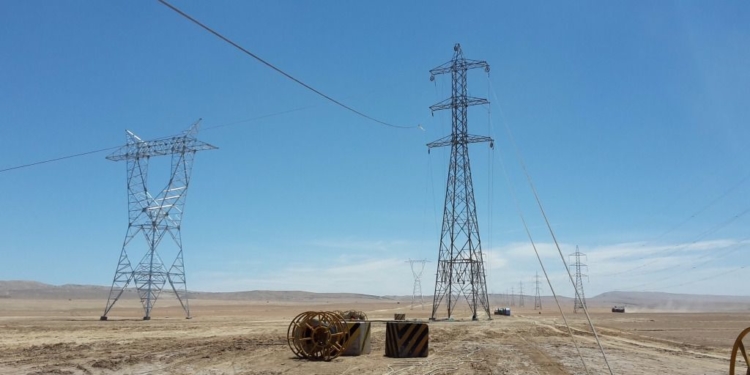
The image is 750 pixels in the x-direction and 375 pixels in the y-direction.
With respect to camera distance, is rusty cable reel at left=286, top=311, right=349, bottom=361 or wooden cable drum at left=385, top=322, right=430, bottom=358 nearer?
rusty cable reel at left=286, top=311, right=349, bottom=361

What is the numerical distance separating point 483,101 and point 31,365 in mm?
33168

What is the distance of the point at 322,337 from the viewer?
62.2ft

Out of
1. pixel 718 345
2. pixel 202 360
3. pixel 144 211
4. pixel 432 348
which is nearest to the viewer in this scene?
pixel 202 360

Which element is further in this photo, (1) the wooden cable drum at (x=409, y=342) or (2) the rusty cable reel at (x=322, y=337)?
(1) the wooden cable drum at (x=409, y=342)

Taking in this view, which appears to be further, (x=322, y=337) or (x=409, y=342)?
(x=409, y=342)

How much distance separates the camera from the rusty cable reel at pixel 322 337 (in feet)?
61.8

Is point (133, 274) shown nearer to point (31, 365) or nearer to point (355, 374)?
point (31, 365)

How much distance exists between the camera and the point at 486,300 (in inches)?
1777

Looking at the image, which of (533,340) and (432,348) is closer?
(432,348)

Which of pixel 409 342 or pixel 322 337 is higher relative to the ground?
pixel 322 337

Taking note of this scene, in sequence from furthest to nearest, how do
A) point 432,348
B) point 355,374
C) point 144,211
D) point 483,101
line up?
point 144,211 < point 483,101 < point 432,348 < point 355,374

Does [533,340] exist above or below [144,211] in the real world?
below

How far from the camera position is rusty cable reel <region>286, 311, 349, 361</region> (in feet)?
61.8

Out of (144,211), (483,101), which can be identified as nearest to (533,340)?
(483,101)
